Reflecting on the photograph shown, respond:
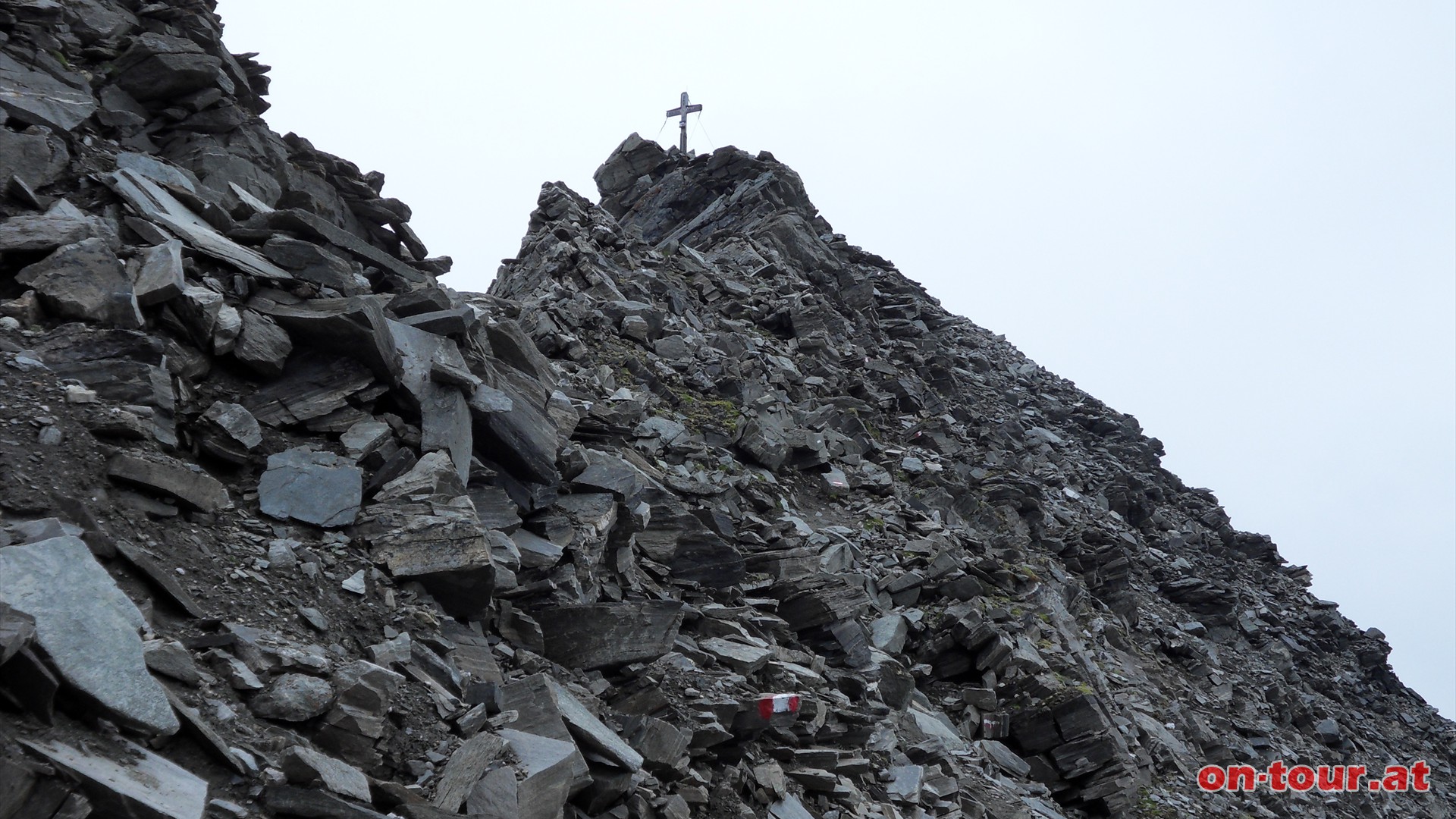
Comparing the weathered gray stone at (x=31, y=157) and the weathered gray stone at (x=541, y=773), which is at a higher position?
the weathered gray stone at (x=31, y=157)

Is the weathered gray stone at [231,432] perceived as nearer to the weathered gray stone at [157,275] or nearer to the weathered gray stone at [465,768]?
the weathered gray stone at [157,275]

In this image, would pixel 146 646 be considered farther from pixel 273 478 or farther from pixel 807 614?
pixel 807 614

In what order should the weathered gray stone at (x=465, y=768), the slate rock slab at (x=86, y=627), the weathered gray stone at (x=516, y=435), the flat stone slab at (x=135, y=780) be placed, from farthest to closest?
the weathered gray stone at (x=516, y=435), the weathered gray stone at (x=465, y=768), the slate rock slab at (x=86, y=627), the flat stone slab at (x=135, y=780)

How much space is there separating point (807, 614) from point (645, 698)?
18.4 feet

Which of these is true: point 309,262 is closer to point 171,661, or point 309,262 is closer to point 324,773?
point 171,661

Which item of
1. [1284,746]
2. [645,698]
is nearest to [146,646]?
[645,698]

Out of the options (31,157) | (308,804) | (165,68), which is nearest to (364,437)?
(308,804)

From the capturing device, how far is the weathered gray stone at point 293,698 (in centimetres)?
649

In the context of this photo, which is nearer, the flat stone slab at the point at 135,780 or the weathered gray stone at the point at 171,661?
the flat stone slab at the point at 135,780

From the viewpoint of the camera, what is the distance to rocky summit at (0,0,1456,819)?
20.9 ft

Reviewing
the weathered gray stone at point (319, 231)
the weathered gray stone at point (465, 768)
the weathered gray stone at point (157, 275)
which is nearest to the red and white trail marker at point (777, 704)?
the weathered gray stone at point (465, 768)

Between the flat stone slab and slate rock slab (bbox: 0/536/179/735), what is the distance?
25 cm

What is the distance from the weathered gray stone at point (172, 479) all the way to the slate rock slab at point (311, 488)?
0.47 metres

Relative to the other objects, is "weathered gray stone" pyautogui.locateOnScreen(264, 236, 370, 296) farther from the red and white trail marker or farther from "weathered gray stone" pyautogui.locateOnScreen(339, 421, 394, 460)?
the red and white trail marker
